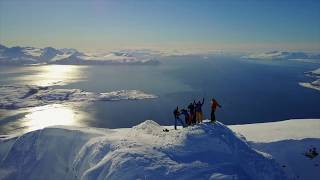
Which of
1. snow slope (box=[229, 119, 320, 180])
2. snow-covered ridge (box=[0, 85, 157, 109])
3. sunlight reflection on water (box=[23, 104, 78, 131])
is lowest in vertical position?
sunlight reflection on water (box=[23, 104, 78, 131])

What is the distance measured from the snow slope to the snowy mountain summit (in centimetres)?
541

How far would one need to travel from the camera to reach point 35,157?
104 ft

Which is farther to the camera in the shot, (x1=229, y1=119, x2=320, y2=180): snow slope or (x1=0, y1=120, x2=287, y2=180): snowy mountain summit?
(x1=229, y1=119, x2=320, y2=180): snow slope

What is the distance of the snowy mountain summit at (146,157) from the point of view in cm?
→ 2153

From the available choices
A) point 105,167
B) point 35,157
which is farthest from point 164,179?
point 35,157

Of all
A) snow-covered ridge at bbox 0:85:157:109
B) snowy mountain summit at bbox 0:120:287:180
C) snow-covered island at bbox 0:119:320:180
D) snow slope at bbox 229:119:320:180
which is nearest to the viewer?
snowy mountain summit at bbox 0:120:287:180

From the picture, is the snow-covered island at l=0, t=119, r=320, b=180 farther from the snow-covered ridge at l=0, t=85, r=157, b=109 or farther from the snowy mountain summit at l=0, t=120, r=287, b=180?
the snow-covered ridge at l=0, t=85, r=157, b=109

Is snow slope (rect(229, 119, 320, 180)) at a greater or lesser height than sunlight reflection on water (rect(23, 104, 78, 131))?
greater

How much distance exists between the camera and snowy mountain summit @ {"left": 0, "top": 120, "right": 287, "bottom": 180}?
21.5 metres

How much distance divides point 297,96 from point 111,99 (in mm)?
73104

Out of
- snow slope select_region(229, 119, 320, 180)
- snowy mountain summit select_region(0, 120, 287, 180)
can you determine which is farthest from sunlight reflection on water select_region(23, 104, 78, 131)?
snow slope select_region(229, 119, 320, 180)

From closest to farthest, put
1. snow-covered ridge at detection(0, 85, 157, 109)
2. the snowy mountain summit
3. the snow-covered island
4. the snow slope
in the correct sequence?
the snowy mountain summit → the snow-covered island → the snow slope → snow-covered ridge at detection(0, 85, 157, 109)

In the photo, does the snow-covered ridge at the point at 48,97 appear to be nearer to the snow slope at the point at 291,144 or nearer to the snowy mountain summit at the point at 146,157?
the snowy mountain summit at the point at 146,157

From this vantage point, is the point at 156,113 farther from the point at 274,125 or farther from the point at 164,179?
the point at 164,179
